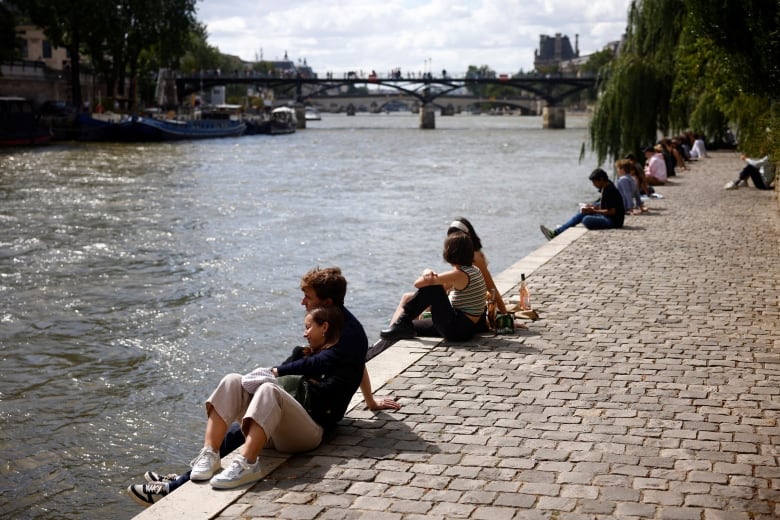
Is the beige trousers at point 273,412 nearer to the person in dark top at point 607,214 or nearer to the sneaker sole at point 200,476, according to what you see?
the sneaker sole at point 200,476

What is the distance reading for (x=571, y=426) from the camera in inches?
247

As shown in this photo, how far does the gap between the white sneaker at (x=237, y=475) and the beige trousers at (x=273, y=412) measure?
21 centimetres

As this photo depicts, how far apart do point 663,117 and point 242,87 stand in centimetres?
11325

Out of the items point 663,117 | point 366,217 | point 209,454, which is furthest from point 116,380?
point 663,117

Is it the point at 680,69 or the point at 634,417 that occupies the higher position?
the point at 680,69

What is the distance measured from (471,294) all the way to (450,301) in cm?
19

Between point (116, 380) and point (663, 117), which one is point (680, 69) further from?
point (116, 380)

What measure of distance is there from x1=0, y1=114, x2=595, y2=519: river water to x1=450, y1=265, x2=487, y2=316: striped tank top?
236 cm

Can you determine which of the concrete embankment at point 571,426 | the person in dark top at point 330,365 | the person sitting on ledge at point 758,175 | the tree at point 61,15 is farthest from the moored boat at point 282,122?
the person in dark top at point 330,365

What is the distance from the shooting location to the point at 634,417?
21.2ft

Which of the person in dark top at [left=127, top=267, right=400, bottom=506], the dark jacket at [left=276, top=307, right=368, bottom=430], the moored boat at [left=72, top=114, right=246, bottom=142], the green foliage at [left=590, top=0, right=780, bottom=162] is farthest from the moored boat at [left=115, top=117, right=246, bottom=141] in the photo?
the dark jacket at [left=276, top=307, right=368, bottom=430]

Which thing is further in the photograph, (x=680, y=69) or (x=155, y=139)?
(x=155, y=139)

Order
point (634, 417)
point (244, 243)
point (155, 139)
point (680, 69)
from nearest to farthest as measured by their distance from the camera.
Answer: point (634, 417) < point (244, 243) < point (680, 69) < point (155, 139)

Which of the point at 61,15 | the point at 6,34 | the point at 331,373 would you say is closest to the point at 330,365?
the point at 331,373
